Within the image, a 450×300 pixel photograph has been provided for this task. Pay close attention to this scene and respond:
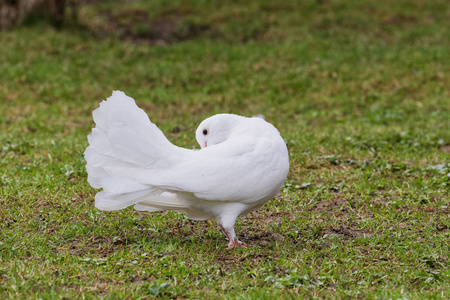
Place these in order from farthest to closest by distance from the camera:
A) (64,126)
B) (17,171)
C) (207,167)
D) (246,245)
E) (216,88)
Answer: (216,88), (64,126), (17,171), (246,245), (207,167)

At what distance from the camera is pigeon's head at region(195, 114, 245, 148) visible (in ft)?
14.1

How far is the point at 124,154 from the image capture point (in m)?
3.86

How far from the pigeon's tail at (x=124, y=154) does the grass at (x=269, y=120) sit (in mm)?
439

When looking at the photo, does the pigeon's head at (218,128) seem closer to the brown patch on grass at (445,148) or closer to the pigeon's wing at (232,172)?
the pigeon's wing at (232,172)

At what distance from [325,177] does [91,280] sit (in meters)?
2.86

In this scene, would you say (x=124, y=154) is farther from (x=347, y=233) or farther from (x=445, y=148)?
(x=445, y=148)

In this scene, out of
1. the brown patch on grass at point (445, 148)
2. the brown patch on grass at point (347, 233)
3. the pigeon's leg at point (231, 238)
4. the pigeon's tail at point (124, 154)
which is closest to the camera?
Result: the pigeon's tail at point (124, 154)

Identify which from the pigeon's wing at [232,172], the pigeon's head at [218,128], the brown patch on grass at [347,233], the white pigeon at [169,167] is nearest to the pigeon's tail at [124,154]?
the white pigeon at [169,167]

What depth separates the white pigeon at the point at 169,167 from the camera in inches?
150

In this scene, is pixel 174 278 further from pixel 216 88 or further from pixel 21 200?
pixel 216 88

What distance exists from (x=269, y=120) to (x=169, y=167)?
4784 mm

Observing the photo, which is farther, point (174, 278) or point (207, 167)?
point (207, 167)

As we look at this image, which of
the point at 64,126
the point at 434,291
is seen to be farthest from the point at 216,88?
the point at 434,291

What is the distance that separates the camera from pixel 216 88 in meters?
9.92
